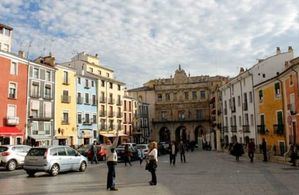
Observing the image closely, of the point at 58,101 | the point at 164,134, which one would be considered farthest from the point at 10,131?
the point at 164,134

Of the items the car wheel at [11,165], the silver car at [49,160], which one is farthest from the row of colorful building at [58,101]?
the silver car at [49,160]

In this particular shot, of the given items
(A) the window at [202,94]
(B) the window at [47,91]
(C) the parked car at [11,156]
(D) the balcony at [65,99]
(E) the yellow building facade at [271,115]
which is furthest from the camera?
(A) the window at [202,94]

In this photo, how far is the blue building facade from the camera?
57.7m

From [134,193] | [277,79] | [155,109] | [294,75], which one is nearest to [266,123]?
[277,79]

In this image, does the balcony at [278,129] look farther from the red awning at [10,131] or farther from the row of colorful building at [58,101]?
the red awning at [10,131]

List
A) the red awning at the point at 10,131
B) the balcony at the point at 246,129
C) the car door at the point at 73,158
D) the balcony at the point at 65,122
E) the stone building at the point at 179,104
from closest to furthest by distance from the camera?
1. the car door at the point at 73,158
2. the red awning at the point at 10,131
3. the balcony at the point at 246,129
4. the balcony at the point at 65,122
5. the stone building at the point at 179,104

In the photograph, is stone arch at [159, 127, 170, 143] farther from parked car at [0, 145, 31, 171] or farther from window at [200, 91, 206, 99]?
parked car at [0, 145, 31, 171]

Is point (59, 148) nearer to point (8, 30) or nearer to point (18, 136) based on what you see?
point (18, 136)

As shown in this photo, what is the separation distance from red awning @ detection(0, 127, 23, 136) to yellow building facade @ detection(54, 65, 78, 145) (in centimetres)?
751

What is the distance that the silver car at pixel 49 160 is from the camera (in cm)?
1934

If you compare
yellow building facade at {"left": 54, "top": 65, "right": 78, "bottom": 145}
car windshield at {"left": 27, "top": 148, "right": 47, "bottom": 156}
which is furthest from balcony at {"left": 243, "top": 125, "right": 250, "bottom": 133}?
car windshield at {"left": 27, "top": 148, "right": 47, "bottom": 156}

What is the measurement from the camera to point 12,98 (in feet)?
146

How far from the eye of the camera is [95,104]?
2448 inches

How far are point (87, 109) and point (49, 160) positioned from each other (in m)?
40.5
